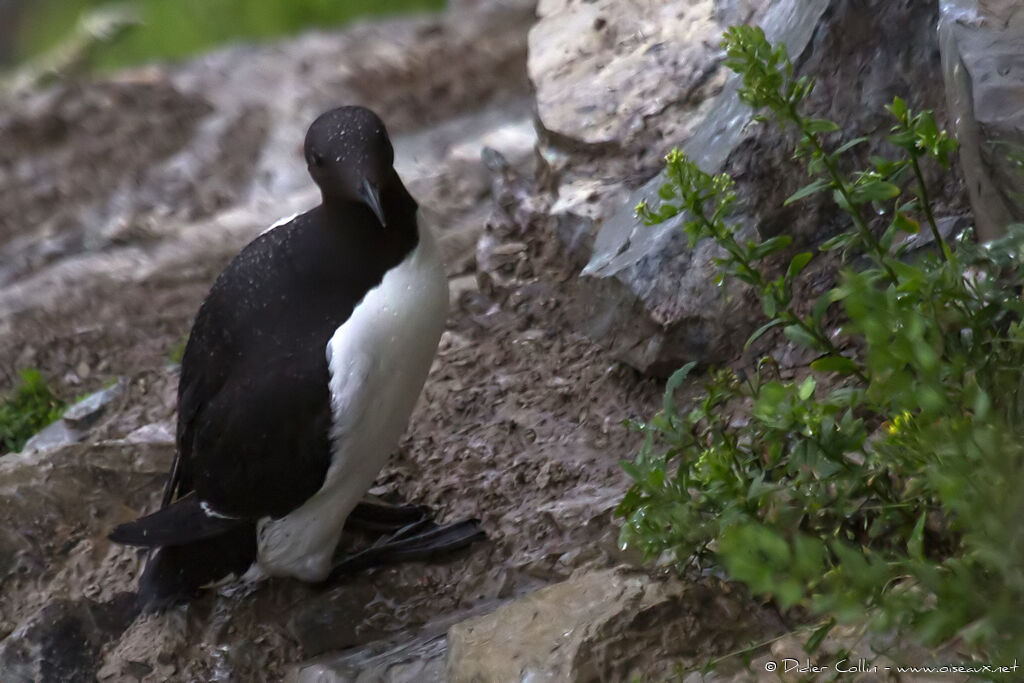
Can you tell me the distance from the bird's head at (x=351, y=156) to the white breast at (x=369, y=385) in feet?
0.82

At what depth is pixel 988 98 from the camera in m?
3.29

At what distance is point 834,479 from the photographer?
9.29 feet

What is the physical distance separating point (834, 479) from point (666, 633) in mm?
556

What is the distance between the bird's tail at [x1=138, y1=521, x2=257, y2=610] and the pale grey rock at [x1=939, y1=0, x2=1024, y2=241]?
7.65ft

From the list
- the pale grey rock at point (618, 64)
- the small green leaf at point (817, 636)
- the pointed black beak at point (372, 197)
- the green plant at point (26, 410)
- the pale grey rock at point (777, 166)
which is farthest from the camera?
the green plant at point (26, 410)

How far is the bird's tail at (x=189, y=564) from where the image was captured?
13.3 feet

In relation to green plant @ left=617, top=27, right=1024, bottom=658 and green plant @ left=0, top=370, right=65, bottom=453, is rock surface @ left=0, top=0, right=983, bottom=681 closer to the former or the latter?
green plant @ left=0, top=370, right=65, bottom=453

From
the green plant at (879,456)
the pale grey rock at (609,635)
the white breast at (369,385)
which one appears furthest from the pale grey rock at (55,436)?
the green plant at (879,456)

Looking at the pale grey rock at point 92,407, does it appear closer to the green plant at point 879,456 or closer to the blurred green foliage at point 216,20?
the green plant at point 879,456

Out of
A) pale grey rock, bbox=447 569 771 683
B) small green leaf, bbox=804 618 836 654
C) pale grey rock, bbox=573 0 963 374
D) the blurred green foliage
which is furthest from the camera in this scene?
the blurred green foliage

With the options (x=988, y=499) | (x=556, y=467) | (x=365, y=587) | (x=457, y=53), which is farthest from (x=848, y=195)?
(x=457, y=53)

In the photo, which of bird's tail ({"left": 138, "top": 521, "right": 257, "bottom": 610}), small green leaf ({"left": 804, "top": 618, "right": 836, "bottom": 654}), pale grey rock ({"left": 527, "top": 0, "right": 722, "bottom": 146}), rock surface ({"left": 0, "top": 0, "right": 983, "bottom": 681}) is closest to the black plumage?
bird's tail ({"left": 138, "top": 521, "right": 257, "bottom": 610})

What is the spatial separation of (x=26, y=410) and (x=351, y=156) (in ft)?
8.16

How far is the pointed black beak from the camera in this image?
3490 mm
